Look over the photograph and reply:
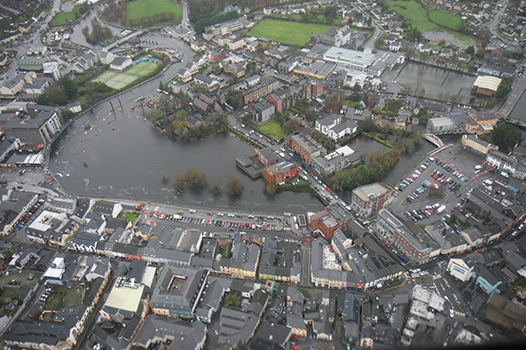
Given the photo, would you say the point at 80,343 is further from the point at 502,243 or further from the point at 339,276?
the point at 502,243

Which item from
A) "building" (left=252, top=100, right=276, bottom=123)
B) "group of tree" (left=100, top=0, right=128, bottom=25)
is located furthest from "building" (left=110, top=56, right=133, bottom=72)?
"building" (left=252, top=100, right=276, bottom=123)

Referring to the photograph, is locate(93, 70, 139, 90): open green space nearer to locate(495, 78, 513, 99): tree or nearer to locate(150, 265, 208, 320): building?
locate(150, 265, 208, 320): building

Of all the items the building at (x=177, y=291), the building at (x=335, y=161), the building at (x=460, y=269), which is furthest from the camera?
the building at (x=335, y=161)

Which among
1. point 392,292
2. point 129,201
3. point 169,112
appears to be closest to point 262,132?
point 169,112

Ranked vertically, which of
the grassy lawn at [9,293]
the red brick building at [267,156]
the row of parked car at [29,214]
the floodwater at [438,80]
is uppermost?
the floodwater at [438,80]

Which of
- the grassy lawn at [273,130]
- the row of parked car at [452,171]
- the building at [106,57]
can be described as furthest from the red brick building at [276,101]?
the building at [106,57]

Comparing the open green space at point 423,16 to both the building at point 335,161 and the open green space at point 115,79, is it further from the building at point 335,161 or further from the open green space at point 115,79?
the open green space at point 115,79
